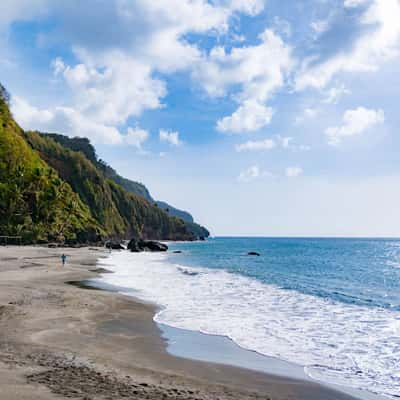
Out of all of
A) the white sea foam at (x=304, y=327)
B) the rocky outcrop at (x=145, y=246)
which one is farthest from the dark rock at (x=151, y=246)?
the white sea foam at (x=304, y=327)

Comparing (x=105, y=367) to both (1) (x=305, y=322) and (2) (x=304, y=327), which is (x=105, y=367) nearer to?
(2) (x=304, y=327)

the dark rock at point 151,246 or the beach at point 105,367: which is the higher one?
the beach at point 105,367

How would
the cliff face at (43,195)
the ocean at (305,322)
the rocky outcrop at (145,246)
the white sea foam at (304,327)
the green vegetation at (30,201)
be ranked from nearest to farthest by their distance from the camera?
1. the white sea foam at (304,327)
2. the ocean at (305,322)
3. the green vegetation at (30,201)
4. the cliff face at (43,195)
5. the rocky outcrop at (145,246)

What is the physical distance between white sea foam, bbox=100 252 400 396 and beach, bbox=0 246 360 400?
1727 mm

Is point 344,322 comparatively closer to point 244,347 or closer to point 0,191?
point 244,347

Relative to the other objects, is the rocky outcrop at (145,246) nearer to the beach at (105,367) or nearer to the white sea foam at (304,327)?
the white sea foam at (304,327)

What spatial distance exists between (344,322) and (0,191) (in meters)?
87.3

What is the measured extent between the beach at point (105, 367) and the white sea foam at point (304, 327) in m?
1.73

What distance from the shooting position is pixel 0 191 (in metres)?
86.6

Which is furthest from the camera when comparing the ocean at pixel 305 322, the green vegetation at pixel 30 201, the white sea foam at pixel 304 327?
the green vegetation at pixel 30 201

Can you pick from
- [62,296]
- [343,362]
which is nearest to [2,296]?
[62,296]

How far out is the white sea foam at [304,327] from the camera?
10.3m

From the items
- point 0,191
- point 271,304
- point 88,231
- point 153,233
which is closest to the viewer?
point 271,304

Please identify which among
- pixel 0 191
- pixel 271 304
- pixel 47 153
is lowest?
pixel 271 304
